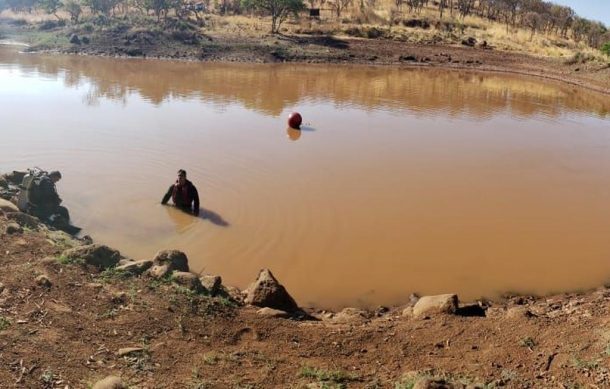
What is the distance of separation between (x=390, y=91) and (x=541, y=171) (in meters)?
14.0

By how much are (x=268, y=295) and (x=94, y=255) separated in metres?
2.40

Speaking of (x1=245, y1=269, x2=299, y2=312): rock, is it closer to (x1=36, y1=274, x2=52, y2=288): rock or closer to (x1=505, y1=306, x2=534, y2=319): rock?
(x1=36, y1=274, x2=52, y2=288): rock

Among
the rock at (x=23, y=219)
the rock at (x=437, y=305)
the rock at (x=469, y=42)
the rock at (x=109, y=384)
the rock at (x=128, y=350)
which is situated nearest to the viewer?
the rock at (x=109, y=384)

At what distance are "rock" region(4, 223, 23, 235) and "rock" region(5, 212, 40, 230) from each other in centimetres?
67

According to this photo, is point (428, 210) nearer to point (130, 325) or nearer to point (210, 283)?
point (210, 283)

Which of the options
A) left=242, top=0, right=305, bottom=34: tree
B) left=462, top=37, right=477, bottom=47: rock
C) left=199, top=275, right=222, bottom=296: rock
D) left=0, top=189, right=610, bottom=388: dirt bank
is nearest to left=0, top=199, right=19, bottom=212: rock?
left=0, top=189, right=610, bottom=388: dirt bank

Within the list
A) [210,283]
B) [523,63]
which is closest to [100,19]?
[523,63]

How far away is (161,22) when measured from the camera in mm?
45219

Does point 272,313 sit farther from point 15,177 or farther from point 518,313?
point 15,177

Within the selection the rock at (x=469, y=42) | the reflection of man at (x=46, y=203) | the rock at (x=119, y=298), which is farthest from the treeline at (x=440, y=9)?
the rock at (x=119, y=298)

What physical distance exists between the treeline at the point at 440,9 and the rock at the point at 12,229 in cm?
4086

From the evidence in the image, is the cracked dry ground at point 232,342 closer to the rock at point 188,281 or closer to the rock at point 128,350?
the rock at point 128,350

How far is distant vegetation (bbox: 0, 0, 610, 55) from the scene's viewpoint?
156 ft

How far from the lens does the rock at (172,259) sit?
26.6 feet
